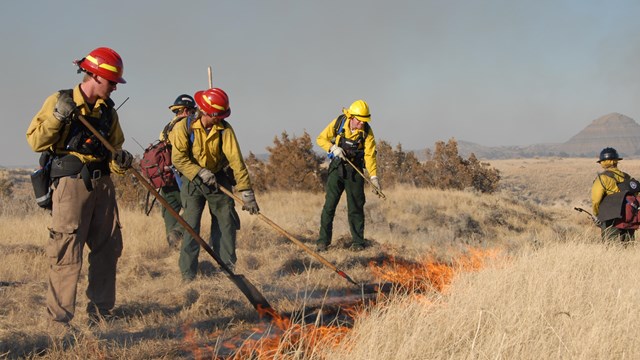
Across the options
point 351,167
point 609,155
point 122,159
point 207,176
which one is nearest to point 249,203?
point 207,176

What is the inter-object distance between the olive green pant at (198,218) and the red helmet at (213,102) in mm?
798

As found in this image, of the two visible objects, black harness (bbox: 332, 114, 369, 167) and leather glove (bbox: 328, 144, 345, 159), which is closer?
leather glove (bbox: 328, 144, 345, 159)

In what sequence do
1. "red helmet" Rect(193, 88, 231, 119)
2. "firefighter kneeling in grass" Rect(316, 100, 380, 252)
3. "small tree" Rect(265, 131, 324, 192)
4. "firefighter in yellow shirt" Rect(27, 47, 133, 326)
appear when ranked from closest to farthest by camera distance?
1. "firefighter in yellow shirt" Rect(27, 47, 133, 326)
2. "red helmet" Rect(193, 88, 231, 119)
3. "firefighter kneeling in grass" Rect(316, 100, 380, 252)
4. "small tree" Rect(265, 131, 324, 192)

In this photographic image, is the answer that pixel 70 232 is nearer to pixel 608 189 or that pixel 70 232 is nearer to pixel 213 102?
pixel 213 102

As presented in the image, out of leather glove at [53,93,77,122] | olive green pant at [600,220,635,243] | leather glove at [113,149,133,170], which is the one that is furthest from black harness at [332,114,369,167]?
leather glove at [53,93,77,122]

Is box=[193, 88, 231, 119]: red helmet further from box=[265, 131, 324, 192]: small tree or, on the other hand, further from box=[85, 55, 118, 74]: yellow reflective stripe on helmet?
box=[265, 131, 324, 192]: small tree

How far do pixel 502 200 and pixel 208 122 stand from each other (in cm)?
1284

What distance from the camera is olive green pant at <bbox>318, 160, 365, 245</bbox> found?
800cm

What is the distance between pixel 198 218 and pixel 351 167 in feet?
8.71

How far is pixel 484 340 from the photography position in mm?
3541

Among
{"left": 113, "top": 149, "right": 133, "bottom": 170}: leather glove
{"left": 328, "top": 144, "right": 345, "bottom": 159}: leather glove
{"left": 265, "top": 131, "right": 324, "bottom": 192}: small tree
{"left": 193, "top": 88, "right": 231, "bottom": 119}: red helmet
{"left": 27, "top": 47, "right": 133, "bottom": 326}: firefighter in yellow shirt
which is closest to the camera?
{"left": 27, "top": 47, "right": 133, "bottom": 326}: firefighter in yellow shirt

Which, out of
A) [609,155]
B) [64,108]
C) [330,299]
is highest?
[64,108]

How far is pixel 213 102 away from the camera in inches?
222

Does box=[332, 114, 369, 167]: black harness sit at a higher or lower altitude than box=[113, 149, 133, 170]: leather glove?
higher
